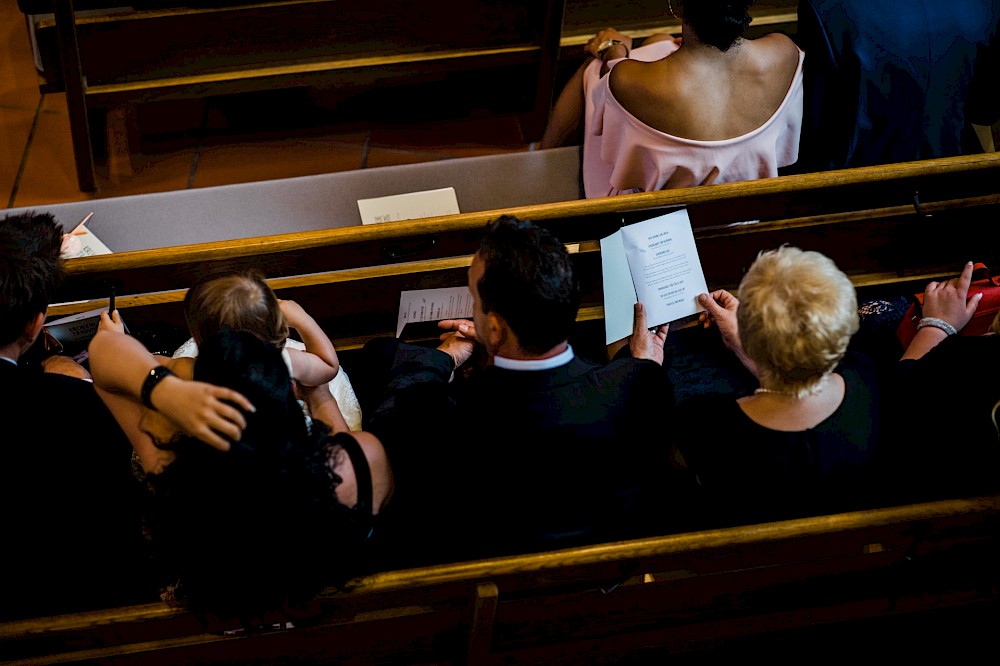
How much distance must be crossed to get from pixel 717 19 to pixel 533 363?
3.56 feet

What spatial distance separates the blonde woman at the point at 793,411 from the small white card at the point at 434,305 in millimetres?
707

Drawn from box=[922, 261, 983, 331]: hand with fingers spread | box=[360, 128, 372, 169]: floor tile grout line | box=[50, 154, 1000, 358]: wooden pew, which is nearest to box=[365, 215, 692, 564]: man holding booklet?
box=[50, 154, 1000, 358]: wooden pew

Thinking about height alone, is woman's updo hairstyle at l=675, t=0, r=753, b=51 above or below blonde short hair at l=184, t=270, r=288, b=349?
above

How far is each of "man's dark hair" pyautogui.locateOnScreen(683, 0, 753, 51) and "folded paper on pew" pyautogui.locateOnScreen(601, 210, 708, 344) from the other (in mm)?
479

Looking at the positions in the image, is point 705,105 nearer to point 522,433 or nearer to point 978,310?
point 978,310

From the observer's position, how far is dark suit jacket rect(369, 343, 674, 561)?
1.63 metres

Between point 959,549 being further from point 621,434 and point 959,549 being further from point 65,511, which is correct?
point 65,511

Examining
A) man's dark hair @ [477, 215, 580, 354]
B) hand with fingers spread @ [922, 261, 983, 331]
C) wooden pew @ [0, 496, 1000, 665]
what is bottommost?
wooden pew @ [0, 496, 1000, 665]

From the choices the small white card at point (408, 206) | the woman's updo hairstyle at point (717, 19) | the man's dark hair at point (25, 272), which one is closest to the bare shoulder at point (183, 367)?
the man's dark hair at point (25, 272)

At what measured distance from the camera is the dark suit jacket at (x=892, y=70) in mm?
2340

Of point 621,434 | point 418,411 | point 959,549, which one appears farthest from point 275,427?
point 959,549

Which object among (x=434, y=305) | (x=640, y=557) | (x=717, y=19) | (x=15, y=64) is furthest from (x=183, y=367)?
(x=15, y=64)

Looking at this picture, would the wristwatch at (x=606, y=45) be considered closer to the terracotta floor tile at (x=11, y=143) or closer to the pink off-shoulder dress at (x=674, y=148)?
the pink off-shoulder dress at (x=674, y=148)

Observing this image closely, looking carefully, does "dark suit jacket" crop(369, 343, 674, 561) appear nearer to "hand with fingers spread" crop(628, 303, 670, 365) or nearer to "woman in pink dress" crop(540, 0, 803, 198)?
"hand with fingers spread" crop(628, 303, 670, 365)
